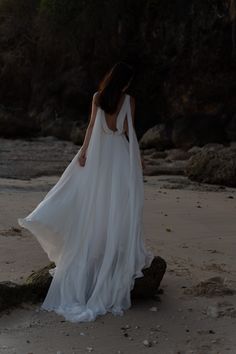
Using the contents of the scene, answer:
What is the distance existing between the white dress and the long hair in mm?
71

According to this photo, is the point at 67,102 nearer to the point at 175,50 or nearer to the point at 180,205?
the point at 175,50

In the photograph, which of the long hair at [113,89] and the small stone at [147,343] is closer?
the small stone at [147,343]

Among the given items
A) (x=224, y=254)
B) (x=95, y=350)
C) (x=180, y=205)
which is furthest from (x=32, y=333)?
(x=180, y=205)

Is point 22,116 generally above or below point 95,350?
below

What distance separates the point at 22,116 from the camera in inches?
1115

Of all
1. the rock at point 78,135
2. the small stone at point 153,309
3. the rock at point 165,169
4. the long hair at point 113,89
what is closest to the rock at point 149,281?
the small stone at point 153,309

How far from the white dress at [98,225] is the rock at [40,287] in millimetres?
74

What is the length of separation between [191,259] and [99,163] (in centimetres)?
164

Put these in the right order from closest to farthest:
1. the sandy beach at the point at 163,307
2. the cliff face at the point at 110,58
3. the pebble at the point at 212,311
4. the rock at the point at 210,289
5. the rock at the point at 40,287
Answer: the sandy beach at the point at 163,307, the pebble at the point at 212,311, the rock at the point at 40,287, the rock at the point at 210,289, the cliff face at the point at 110,58

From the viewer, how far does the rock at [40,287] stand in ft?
14.4

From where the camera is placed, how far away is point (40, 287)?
14.7 feet

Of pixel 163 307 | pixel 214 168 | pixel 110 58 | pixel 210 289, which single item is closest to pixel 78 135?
pixel 110 58

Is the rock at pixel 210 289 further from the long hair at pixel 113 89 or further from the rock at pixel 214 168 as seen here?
the rock at pixel 214 168

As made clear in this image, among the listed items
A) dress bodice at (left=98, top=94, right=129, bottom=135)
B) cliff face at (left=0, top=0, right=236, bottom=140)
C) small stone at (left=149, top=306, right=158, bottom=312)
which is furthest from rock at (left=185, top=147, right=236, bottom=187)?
cliff face at (left=0, top=0, right=236, bottom=140)
